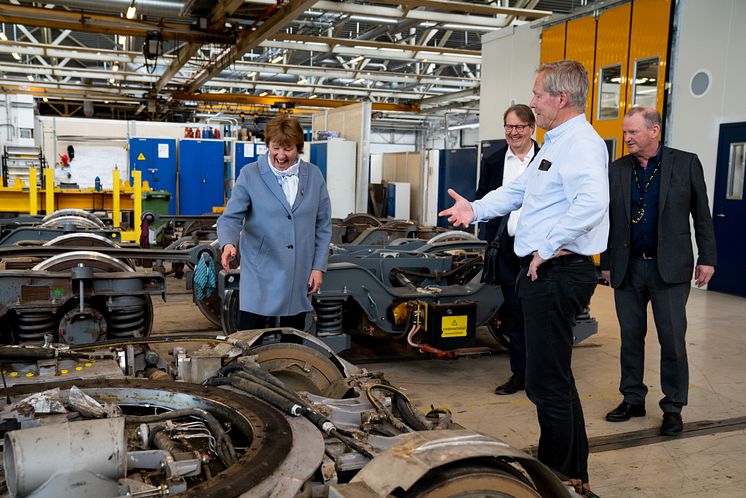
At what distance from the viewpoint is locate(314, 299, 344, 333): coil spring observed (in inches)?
191

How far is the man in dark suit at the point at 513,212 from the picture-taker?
4.09m

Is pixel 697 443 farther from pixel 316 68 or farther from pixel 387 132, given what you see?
pixel 387 132

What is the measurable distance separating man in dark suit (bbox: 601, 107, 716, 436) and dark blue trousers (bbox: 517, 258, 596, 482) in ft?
4.22

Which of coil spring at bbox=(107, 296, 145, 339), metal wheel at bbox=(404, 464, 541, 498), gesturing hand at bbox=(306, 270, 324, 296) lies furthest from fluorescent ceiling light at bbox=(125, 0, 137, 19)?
metal wheel at bbox=(404, 464, 541, 498)

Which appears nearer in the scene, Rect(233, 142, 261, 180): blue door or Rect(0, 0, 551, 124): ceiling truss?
Rect(0, 0, 551, 124): ceiling truss

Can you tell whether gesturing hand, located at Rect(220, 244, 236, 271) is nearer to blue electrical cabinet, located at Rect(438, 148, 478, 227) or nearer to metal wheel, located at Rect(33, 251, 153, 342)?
metal wheel, located at Rect(33, 251, 153, 342)

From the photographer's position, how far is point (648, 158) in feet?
12.5

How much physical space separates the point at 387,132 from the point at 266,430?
97.6 ft

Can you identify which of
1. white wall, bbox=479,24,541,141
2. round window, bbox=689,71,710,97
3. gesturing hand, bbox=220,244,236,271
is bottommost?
gesturing hand, bbox=220,244,236,271

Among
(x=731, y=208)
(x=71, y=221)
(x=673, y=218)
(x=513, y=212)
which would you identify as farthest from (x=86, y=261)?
(x=731, y=208)

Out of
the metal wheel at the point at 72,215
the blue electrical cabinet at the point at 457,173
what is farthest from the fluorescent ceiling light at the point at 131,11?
the blue electrical cabinet at the point at 457,173

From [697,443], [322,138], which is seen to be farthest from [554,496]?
[322,138]

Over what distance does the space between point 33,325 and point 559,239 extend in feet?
11.7

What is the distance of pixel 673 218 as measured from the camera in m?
3.70
